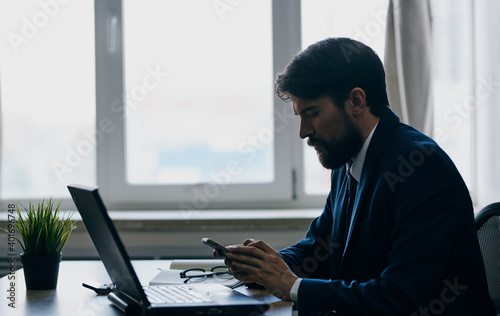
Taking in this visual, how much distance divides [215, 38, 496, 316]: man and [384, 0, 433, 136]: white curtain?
97 cm

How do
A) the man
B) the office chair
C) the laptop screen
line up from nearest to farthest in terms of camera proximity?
1. the laptop screen
2. the man
3. the office chair

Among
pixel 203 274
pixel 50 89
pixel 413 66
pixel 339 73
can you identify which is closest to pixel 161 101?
pixel 50 89

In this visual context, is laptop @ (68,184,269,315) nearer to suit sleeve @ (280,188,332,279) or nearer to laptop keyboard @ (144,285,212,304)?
laptop keyboard @ (144,285,212,304)

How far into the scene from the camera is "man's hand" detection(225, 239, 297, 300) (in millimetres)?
1293

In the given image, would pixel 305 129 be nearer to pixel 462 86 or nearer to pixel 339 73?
pixel 339 73

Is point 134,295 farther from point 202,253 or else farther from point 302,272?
point 202,253

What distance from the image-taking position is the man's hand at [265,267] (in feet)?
4.24

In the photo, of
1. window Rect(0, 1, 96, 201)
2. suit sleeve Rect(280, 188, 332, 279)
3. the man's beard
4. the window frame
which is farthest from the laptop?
window Rect(0, 1, 96, 201)

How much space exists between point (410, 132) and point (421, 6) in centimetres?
133

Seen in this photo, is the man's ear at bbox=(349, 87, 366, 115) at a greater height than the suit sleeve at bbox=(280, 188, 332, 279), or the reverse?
the man's ear at bbox=(349, 87, 366, 115)

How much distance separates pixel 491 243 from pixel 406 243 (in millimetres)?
328

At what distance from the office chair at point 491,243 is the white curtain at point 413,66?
1.14 meters

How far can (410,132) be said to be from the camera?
142 centimetres

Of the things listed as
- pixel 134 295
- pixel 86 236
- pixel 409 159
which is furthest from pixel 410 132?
pixel 86 236
